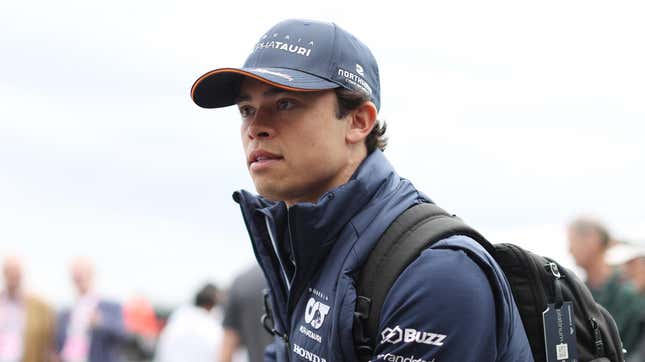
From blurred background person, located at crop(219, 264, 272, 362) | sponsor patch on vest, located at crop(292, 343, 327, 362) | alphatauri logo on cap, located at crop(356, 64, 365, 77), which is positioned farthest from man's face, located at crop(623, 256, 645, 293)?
sponsor patch on vest, located at crop(292, 343, 327, 362)

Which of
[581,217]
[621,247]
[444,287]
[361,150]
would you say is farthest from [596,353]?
[621,247]

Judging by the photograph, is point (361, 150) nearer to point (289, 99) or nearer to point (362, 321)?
point (289, 99)

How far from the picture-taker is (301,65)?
307 cm

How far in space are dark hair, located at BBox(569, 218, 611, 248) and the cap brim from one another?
434cm

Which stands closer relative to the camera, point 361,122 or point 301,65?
point 301,65

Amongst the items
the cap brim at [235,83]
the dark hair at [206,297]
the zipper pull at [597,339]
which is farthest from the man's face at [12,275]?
the zipper pull at [597,339]

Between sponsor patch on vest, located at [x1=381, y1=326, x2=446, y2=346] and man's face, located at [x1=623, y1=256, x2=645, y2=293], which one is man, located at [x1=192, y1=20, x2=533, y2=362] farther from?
man's face, located at [x1=623, y1=256, x2=645, y2=293]

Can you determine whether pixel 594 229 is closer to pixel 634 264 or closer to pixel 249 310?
pixel 634 264

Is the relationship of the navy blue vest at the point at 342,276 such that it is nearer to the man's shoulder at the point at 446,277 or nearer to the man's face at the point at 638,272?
the man's shoulder at the point at 446,277

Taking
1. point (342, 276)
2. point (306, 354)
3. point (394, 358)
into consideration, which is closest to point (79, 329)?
point (306, 354)

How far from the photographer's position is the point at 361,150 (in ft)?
10.8

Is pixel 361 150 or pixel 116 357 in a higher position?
pixel 361 150

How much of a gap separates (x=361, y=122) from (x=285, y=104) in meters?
0.27

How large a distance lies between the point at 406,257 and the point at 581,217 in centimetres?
473
